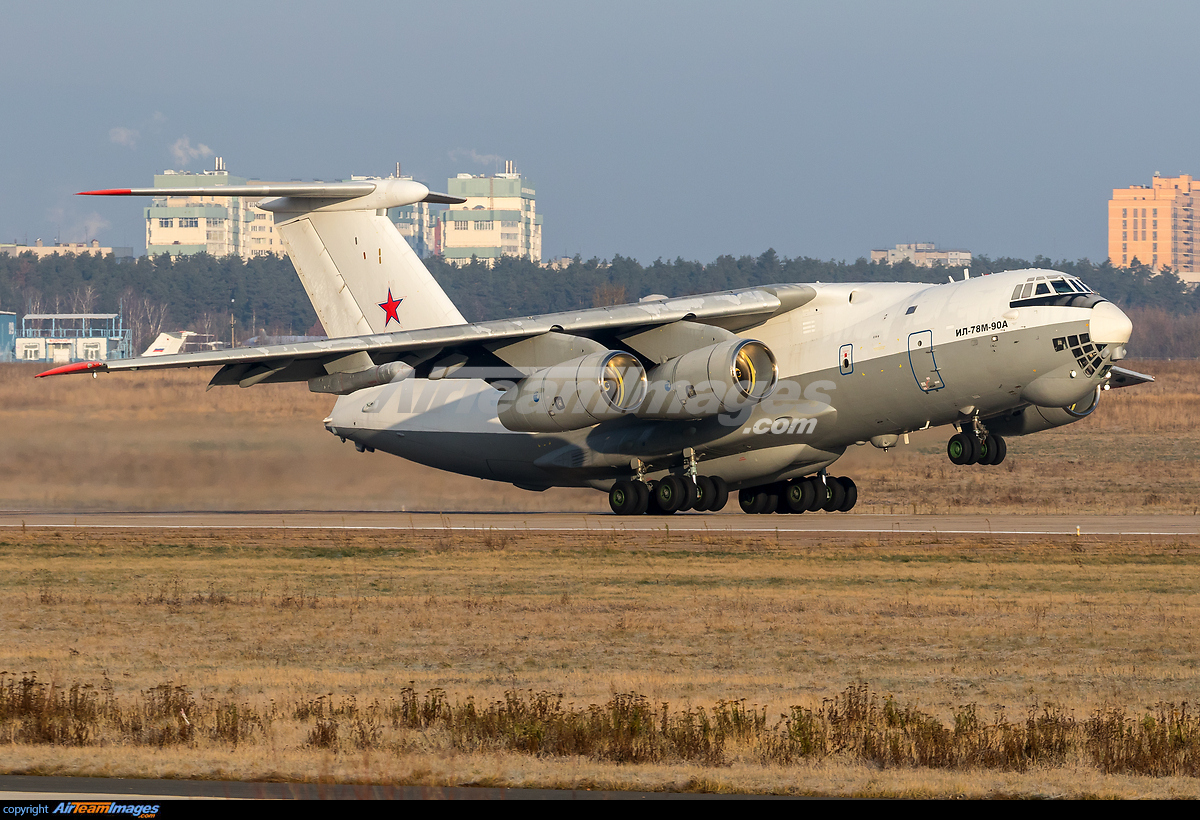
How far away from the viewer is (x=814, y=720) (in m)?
9.20

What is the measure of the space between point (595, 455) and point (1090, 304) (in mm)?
8001

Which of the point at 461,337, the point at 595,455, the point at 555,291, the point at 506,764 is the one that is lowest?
the point at 506,764

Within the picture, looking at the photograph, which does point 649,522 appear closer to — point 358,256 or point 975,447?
point 975,447

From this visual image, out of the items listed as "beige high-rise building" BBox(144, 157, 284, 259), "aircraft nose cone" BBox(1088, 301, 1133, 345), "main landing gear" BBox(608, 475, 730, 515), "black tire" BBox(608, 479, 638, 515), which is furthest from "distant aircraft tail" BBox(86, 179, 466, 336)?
"beige high-rise building" BBox(144, 157, 284, 259)

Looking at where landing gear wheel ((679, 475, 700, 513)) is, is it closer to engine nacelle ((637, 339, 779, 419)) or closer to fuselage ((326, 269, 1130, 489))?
fuselage ((326, 269, 1130, 489))

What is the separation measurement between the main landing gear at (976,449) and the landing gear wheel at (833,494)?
3.54 meters

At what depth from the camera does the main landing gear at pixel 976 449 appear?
2120 centimetres

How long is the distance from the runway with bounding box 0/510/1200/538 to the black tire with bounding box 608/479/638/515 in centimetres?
15

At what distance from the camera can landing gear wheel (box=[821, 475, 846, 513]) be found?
2472 cm

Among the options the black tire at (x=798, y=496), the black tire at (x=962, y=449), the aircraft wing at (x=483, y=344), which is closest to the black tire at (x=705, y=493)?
the black tire at (x=798, y=496)

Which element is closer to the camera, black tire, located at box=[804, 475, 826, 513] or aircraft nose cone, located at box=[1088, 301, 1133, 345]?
aircraft nose cone, located at box=[1088, 301, 1133, 345]
